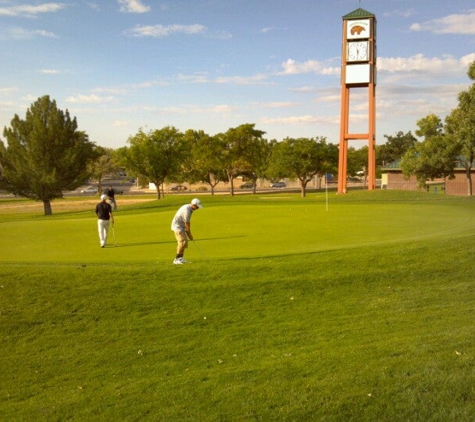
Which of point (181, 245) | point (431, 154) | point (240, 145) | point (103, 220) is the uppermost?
point (240, 145)

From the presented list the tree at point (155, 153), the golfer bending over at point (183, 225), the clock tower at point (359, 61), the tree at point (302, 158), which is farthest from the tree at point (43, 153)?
the golfer bending over at point (183, 225)

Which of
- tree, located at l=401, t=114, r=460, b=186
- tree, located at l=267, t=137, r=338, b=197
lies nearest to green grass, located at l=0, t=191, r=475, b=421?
tree, located at l=401, t=114, r=460, b=186

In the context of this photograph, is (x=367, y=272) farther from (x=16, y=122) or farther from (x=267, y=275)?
(x=16, y=122)

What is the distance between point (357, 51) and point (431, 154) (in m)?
14.2

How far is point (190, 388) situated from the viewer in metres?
8.23

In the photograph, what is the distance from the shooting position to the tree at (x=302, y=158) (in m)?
77.4

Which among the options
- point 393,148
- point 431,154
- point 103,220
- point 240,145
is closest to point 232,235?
point 103,220

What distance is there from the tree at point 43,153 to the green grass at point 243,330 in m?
38.0

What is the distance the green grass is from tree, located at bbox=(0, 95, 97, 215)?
38.0m

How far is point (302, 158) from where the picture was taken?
78.2 meters

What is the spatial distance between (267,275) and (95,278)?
3863mm

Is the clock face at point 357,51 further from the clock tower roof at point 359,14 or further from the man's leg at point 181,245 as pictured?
the man's leg at point 181,245

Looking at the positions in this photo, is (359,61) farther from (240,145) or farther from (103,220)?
(103,220)

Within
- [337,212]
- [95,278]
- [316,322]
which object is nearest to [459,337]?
[316,322]
